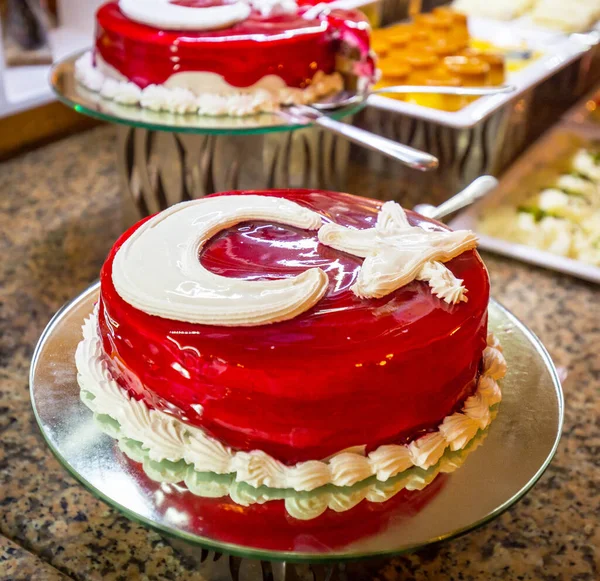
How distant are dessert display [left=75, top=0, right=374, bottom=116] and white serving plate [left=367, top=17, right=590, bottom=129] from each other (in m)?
0.17

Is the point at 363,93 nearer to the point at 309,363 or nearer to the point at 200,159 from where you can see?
the point at 200,159

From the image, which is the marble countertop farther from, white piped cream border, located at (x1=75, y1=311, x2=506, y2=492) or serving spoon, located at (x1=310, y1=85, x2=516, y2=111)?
serving spoon, located at (x1=310, y1=85, x2=516, y2=111)

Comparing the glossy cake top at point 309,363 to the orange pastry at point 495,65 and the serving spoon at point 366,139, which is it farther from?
the orange pastry at point 495,65

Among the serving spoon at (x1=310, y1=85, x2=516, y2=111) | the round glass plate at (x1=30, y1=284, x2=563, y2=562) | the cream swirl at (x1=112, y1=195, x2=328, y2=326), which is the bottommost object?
the round glass plate at (x1=30, y1=284, x2=563, y2=562)

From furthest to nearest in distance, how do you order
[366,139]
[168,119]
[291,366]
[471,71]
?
[471,71] < [168,119] < [366,139] < [291,366]

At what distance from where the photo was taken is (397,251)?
3.16ft

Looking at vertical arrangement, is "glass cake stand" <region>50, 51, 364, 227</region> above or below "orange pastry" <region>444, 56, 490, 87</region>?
below

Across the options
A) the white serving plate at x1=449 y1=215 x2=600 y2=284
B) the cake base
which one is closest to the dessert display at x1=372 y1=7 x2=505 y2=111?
the white serving plate at x1=449 y1=215 x2=600 y2=284

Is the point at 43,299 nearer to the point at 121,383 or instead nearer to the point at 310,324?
the point at 121,383

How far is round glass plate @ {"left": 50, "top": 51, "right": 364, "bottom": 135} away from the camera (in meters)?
1.58

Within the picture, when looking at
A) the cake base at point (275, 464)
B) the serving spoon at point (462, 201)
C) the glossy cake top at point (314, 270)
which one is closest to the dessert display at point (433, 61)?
the serving spoon at point (462, 201)

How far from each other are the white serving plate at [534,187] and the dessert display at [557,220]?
1.2 inches

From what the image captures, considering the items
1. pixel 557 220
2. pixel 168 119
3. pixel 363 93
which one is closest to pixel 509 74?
pixel 557 220

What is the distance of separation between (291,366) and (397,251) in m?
0.23
